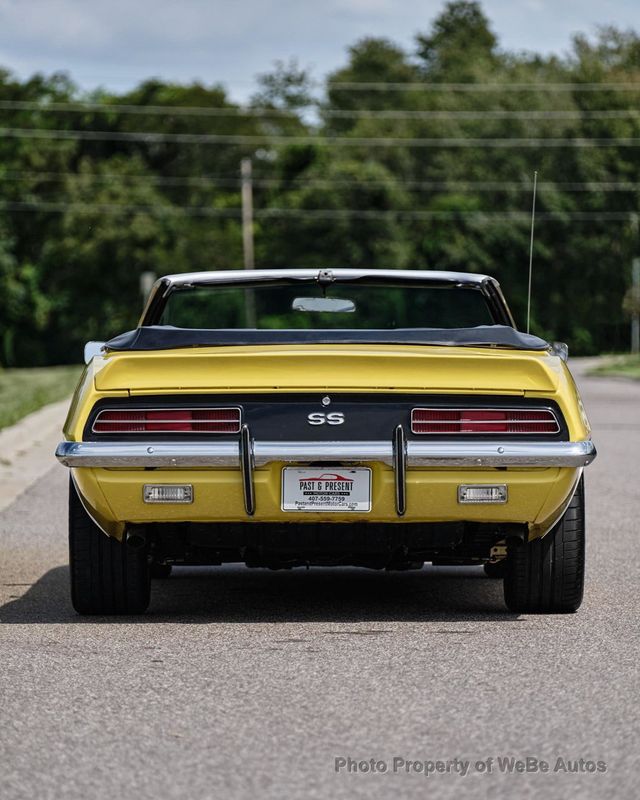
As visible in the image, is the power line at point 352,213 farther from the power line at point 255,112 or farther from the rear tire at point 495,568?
the rear tire at point 495,568

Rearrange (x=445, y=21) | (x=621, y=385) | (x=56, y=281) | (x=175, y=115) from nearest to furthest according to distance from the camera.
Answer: (x=621, y=385), (x=56, y=281), (x=175, y=115), (x=445, y=21)

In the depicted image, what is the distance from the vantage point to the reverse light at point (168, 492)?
249 inches

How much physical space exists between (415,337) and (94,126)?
71.9 m

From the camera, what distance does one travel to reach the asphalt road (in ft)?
13.8

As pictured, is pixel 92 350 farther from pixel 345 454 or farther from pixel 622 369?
pixel 622 369

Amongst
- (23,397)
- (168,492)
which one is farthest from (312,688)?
Answer: (23,397)

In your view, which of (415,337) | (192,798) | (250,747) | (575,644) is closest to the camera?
(192,798)

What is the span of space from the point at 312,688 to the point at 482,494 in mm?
1312

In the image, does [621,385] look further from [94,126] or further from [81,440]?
[94,126]

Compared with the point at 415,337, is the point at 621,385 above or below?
below

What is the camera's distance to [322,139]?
74000 mm

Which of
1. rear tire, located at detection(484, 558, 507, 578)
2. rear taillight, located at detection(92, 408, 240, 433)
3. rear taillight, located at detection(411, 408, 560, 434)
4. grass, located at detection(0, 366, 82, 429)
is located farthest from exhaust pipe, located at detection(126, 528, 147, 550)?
grass, located at detection(0, 366, 82, 429)

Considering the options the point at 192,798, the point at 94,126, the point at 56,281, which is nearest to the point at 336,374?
the point at 192,798

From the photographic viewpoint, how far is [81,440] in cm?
636
